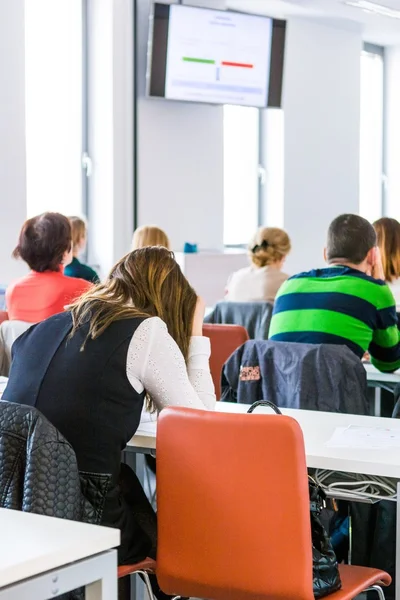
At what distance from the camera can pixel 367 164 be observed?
34.4 feet

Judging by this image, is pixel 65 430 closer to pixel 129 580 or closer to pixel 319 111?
pixel 129 580

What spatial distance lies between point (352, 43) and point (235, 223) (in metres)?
2.19

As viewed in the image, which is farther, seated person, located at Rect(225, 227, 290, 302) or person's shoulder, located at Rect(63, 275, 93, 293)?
seated person, located at Rect(225, 227, 290, 302)

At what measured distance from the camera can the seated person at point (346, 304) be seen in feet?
11.7

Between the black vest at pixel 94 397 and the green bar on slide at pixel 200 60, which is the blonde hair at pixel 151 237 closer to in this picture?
the green bar on slide at pixel 200 60

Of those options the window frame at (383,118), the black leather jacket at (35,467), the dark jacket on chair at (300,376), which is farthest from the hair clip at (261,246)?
the window frame at (383,118)

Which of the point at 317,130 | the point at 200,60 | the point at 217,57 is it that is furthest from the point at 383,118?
the point at 200,60

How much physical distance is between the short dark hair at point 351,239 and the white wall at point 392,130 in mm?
7069

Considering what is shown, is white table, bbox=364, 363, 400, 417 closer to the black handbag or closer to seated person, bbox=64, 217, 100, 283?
the black handbag

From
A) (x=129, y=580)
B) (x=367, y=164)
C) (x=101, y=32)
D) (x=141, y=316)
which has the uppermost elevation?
(x=101, y=32)

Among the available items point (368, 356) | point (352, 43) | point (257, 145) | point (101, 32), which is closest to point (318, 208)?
point (257, 145)

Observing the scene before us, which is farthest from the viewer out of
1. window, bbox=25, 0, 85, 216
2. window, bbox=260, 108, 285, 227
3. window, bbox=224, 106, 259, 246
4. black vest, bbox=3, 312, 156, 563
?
window, bbox=260, 108, 285, 227

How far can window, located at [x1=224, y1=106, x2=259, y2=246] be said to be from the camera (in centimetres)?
863

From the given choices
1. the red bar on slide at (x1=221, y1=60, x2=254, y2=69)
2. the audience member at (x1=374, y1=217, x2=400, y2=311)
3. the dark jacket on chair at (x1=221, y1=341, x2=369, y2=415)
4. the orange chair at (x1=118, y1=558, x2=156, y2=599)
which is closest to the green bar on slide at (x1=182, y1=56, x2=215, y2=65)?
the red bar on slide at (x1=221, y1=60, x2=254, y2=69)
